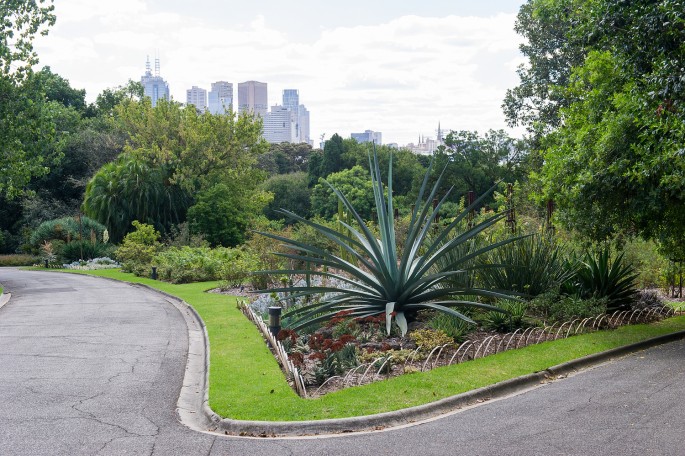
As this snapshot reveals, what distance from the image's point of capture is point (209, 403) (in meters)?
8.23

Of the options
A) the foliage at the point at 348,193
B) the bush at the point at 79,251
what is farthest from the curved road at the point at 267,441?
the foliage at the point at 348,193

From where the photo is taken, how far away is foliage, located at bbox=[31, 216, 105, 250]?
42156 mm

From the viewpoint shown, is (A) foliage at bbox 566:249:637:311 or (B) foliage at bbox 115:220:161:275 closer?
(A) foliage at bbox 566:249:637:311

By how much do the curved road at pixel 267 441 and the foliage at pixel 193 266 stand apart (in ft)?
46.0

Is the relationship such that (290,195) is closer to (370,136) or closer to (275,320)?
(275,320)

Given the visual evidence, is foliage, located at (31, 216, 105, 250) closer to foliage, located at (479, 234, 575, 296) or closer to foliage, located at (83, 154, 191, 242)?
foliage, located at (83, 154, 191, 242)

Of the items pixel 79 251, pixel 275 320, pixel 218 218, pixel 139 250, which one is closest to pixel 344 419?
pixel 275 320

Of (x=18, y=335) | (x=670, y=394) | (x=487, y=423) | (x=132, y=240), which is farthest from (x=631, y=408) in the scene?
(x=132, y=240)

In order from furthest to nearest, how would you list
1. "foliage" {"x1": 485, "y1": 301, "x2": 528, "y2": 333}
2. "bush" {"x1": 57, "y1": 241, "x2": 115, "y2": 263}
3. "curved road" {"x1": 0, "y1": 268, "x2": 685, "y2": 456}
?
"bush" {"x1": 57, "y1": 241, "x2": 115, "y2": 263}, "foliage" {"x1": 485, "y1": 301, "x2": 528, "y2": 333}, "curved road" {"x1": 0, "y1": 268, "x2": 685, "y2": 456}

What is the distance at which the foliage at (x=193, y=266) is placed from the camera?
26938 mm

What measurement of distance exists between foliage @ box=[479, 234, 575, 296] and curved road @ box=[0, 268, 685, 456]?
278 cm

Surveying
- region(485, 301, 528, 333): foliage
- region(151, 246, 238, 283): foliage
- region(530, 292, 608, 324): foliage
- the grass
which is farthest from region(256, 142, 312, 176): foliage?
the grass

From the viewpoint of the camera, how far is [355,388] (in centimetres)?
880

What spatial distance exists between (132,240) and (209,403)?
2956 cm
